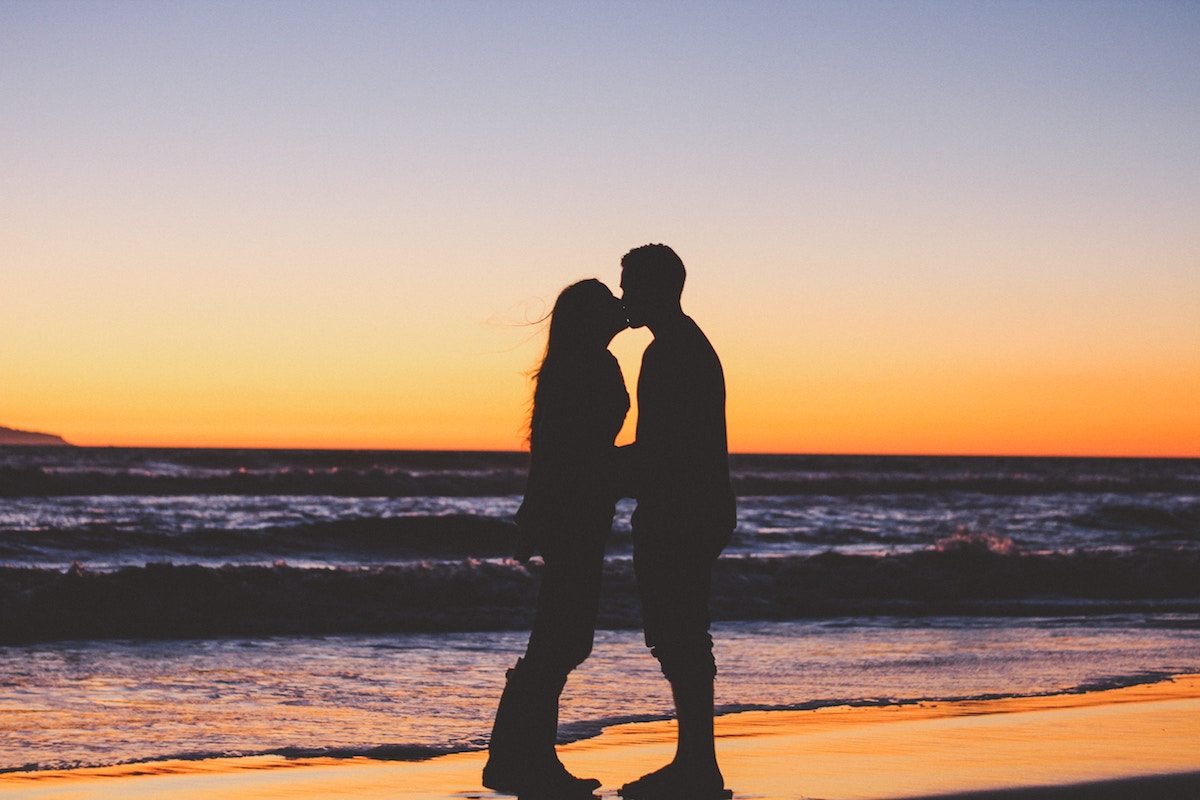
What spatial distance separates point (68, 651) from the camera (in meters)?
9.26

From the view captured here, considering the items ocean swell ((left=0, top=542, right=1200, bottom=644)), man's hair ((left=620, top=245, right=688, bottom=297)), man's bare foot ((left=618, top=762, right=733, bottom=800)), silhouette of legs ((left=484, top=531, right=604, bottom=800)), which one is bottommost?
ocean swell ((left=0, top=542, right=1200, bottom=644))

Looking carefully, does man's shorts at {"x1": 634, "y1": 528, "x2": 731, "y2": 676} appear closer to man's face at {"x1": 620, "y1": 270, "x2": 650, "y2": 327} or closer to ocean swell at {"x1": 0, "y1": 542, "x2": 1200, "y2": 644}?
man's face at {"x1": 620, "y1": 270, "x2": 650, "y2": 327}

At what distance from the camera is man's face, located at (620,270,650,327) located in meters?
4.37

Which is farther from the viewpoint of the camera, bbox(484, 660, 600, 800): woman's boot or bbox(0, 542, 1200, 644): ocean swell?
bbox(0, 542, 1200, 644): ocean swell

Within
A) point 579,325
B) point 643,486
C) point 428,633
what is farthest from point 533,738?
point 428,633

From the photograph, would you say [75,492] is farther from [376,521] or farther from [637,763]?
[637,763]

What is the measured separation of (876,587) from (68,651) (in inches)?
386

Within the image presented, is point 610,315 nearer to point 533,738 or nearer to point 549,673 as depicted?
point 549,673

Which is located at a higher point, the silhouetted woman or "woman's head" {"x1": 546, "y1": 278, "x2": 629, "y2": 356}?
"woman's head" {"x1": 546, "y1": 278, "x2": 629, "y2": 356}

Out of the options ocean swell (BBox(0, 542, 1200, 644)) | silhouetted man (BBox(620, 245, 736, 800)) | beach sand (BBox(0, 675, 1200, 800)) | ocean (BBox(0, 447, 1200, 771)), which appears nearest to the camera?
silhouetted man (BBox(620, 245, 736, 800))

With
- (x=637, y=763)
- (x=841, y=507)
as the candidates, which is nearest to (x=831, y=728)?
(x=637, y=763)

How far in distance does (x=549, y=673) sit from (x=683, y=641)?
0.46 m

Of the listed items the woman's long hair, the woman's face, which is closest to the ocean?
the woman's long hair

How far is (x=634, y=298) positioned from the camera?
172 inches
